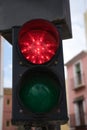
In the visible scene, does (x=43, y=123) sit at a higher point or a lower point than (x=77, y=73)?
lower

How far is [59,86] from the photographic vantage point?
38.4 inches

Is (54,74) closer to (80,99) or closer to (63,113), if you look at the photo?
(63,113)

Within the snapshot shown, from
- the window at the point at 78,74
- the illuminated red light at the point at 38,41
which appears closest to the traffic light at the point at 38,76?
the illuminated red light at the point at 38,41

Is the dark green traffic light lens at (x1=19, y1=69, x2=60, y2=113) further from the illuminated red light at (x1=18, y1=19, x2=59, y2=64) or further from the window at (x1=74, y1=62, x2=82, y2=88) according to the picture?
the window at (x1=74, y1=62, x2=82, y2=88)

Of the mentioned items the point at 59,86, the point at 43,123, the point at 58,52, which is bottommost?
the point at 43,123

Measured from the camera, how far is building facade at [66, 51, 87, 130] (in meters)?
12.6

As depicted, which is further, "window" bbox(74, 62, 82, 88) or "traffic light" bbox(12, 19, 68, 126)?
"window" bbox(74, 62, 82, 88)

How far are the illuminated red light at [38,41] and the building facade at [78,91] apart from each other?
1126cm

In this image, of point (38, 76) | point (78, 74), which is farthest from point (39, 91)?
point (78, 74)

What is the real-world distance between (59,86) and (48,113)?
0.09m

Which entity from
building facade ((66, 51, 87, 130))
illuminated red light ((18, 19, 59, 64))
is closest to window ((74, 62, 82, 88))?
building facade ((66, 51, 87, 130))

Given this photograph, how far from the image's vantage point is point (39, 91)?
962mm

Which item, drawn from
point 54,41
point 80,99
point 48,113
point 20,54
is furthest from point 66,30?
point 80,99

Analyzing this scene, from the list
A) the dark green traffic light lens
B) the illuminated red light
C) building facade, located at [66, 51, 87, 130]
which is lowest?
the dark green traffic light lens
